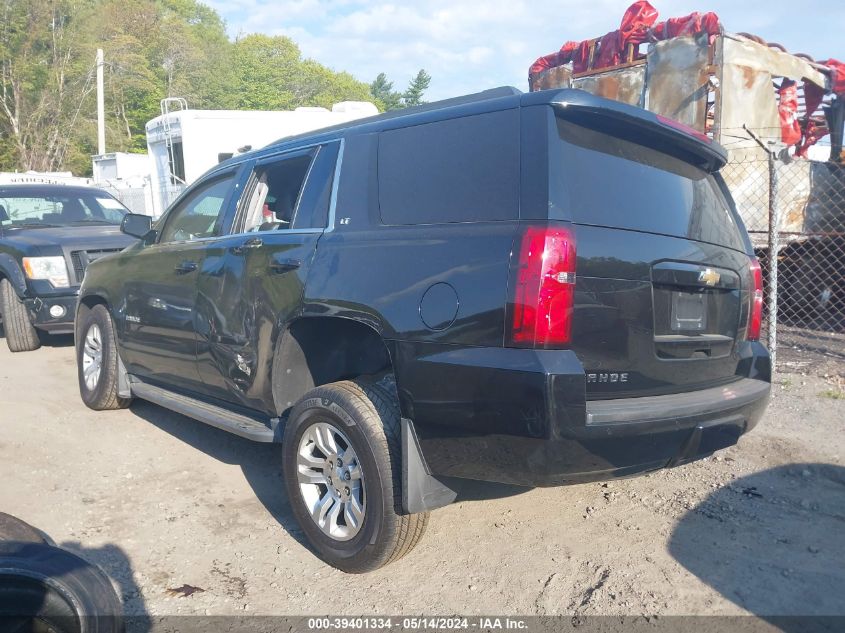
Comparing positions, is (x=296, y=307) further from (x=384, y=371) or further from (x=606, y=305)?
(x=606, y=305)

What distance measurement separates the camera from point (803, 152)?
9359mm

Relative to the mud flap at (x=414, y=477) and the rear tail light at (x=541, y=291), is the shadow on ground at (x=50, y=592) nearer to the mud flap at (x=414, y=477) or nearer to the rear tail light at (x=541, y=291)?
the mud flap at (x=414, y=477)

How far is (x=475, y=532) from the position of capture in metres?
3.81

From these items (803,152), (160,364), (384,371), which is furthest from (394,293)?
(803,152)

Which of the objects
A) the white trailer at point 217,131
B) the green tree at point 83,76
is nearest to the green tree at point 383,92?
the green tree at point 83,76

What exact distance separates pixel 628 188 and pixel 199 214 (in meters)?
2.89

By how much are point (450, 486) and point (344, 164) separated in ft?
5.49

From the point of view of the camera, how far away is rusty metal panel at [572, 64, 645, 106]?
8.36 meters

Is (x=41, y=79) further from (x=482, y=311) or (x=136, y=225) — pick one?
(x=482, y=311)

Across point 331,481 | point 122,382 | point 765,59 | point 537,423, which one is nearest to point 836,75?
point 765,59

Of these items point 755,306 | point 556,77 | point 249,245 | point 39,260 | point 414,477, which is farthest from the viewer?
point 556,77

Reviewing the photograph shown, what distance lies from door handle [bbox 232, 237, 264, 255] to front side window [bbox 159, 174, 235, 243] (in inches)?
16.8

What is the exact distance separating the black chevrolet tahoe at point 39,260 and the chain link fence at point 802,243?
6.93 meters

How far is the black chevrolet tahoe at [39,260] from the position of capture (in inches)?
300
